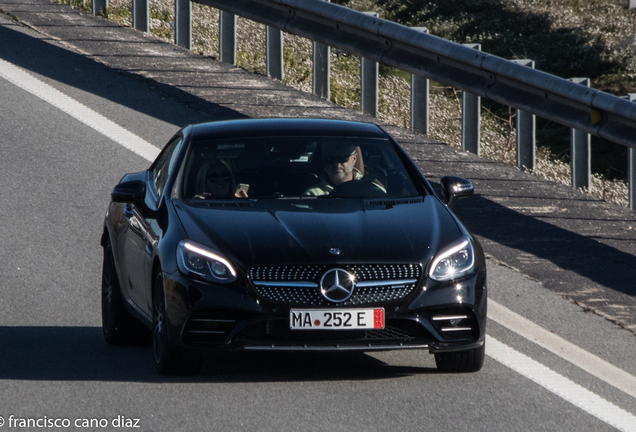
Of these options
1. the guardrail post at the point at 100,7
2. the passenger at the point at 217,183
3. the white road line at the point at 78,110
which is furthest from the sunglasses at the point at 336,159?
the guardrail post at the point at 100,7

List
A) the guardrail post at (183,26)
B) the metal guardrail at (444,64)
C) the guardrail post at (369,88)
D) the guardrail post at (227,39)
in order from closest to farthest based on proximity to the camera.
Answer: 1. the metal guardrail at (444,64)
2. the guardrail post at (369,88)
3. the guardrail post at (227,39)
4. the guardrail post at (183,26)

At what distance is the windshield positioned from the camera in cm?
718

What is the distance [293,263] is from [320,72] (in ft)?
28.2

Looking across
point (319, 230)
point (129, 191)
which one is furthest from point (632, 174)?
point (129, 191)

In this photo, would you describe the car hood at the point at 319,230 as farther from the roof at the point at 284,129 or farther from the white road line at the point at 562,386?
the white road line at the point at 562,386

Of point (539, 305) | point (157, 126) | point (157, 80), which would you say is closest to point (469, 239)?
point (539, 305)

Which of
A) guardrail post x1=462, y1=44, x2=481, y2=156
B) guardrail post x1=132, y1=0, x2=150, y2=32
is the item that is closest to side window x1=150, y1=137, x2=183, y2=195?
guardrail post x1=462, y1=44, x2=481, y2=156

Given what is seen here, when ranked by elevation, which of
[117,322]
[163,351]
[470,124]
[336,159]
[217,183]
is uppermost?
[336,159]

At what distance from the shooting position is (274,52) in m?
14.9

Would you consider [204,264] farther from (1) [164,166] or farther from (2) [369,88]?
(2) [369,88]

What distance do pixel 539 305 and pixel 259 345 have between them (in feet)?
9.06

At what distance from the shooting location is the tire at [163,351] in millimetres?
6289

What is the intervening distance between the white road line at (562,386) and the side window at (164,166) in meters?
2.24

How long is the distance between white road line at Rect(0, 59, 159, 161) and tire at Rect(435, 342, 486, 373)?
210 inches
